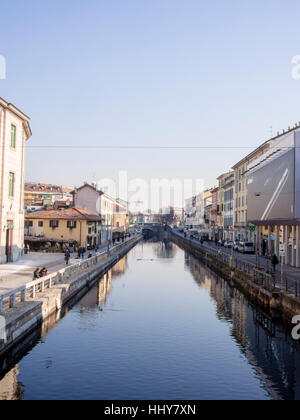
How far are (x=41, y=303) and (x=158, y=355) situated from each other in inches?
279

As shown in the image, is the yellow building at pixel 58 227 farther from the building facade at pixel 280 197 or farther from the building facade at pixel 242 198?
the building facade at pixel 242 198

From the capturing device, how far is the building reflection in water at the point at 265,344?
1547 centimetres

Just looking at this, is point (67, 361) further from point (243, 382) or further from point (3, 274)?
point (3, 274)

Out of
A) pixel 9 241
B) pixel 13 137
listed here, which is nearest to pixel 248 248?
pixel 9 241

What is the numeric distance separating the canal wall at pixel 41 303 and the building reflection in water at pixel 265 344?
981 cm

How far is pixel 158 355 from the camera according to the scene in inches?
714

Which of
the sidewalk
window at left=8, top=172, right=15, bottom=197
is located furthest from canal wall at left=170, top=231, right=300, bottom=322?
window at left=8, top=172, right=15, bottom=197

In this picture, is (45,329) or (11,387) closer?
(11,387)

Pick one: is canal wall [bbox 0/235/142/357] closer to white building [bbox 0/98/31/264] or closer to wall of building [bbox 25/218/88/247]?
white building [bbox 0/98/31/264]

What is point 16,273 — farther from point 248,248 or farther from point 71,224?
point 248,248

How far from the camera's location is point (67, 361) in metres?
17.2

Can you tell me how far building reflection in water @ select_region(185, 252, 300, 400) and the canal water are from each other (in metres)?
0.04

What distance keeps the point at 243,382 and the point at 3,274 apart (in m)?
21.2
